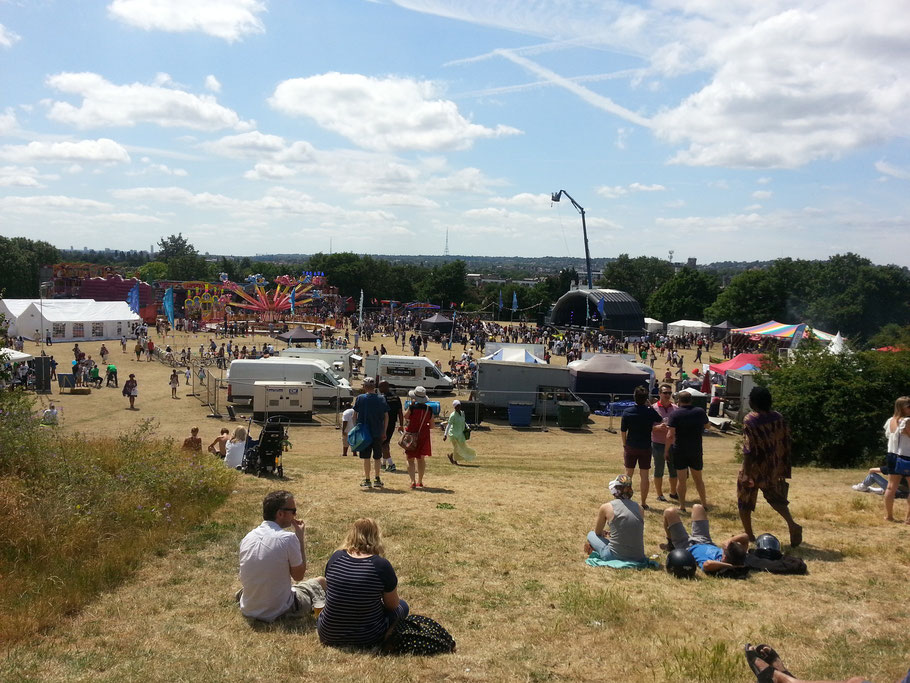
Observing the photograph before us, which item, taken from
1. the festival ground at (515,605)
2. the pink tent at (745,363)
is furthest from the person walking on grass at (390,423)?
the pink tent at (745,363)

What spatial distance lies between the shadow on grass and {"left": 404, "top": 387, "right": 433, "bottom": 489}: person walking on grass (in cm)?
513

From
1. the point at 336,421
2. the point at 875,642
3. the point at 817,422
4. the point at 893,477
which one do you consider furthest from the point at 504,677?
the point at 336,421

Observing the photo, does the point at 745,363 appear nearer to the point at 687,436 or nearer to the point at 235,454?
the point at 687,436

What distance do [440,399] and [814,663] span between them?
79.1 ft

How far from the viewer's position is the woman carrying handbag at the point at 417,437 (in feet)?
34.4

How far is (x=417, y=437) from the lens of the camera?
10.6 meters

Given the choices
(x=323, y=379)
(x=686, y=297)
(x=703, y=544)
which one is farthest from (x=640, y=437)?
(x=686, y=297)

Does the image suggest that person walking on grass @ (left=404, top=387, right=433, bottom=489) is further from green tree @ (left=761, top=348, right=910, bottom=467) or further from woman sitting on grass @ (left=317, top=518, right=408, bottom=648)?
green tree @ (left=761, top=348, right=910, bottom=467)

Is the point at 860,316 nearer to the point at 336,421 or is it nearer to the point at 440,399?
the point at 440,399

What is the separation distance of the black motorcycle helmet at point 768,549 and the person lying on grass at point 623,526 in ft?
3.54

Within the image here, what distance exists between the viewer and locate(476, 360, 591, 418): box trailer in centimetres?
2392

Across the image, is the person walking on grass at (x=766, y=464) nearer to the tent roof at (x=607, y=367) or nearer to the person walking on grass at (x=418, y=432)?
the person walking on grass at (x=418, y=432)

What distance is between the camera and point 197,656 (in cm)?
465

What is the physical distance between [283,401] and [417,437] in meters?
12.8
